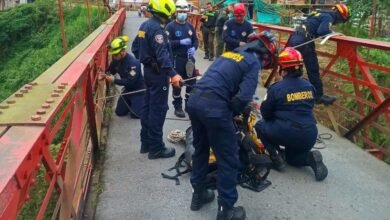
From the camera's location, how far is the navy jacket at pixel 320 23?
565cm

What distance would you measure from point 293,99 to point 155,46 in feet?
5.16

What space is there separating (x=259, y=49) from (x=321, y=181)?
184 cm

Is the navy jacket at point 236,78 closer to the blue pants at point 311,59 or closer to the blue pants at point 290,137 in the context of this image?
the blue pants at point 290,137

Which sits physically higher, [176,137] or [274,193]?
[176,137]

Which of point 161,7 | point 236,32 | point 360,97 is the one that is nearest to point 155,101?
point 161,7

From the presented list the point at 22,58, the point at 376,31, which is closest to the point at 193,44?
the point at 376,31

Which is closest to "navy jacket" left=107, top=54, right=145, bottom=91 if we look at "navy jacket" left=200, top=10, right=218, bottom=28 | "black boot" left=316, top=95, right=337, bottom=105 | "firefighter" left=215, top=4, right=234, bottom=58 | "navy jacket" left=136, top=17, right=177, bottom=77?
"navy jacket" left=136, top=17, right=177, bottom=77

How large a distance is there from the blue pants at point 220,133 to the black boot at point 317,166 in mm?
1332

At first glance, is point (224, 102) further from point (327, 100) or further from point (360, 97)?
point (360, 97)

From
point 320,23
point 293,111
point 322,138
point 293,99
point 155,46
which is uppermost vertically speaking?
point 320,23

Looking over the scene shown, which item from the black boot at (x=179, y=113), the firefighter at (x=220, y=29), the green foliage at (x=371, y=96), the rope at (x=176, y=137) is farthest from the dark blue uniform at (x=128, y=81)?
the firefighter at (x=220, y=29)

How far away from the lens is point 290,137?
409cm

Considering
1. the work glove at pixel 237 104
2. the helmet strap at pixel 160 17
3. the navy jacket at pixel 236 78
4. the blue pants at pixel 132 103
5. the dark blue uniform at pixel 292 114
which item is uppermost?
the helmet strap at pixel 160 17

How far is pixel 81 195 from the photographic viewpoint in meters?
3.36
